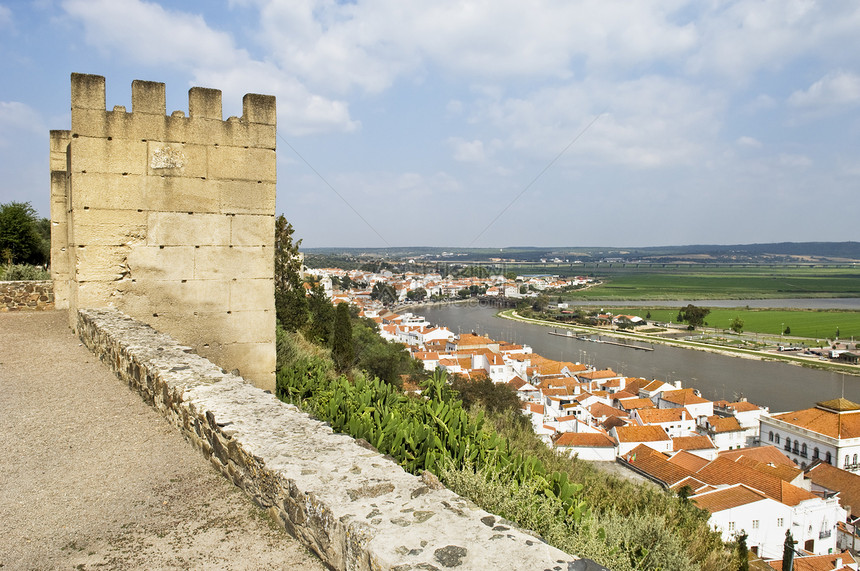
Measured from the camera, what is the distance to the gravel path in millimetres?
2541

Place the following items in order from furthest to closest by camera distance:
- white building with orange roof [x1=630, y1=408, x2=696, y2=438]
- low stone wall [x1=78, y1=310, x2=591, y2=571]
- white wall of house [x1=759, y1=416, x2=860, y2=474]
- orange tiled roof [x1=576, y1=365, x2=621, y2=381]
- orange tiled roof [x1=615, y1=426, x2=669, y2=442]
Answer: orange tiled roof [x1=576, y1=365, x2=621, y2=381] → white building with orange roof [x1=630, y1=408, x2=696, y2=438] → white wall of house [x1=759, y1=416, x2=860, y2=474] → orange tiled roof [x1=615, y1=426, x2=669, y2=442] → low stone wall [x1=78, y1=310, x2=591, y2=571]

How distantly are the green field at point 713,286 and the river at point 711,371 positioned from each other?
146 ft

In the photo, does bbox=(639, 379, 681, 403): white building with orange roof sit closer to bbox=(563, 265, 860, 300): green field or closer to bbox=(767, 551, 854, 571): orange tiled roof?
bbox=(767, 551, 854, 571): orange tiled roof

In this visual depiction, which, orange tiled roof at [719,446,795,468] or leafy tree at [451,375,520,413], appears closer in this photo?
leafy tree at [451,375,520,413]

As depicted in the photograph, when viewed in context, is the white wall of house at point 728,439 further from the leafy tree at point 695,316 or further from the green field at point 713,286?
the green field at point 713,286

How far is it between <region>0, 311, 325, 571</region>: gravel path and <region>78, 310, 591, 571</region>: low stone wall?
0.13 meters

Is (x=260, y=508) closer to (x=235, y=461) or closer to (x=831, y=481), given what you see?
(x=235, y=461)

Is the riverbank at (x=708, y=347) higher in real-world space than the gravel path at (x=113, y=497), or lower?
lower

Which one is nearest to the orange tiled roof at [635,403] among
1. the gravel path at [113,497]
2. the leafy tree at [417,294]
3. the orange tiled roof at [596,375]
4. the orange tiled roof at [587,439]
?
the orange tiled roof at [596,375]

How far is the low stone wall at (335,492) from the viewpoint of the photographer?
207 cm

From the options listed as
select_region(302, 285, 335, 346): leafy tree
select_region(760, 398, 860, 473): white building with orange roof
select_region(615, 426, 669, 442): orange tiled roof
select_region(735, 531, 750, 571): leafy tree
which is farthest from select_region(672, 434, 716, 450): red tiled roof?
select_region(735, 531, 750, 571): leafy tree

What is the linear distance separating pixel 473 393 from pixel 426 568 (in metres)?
24.9

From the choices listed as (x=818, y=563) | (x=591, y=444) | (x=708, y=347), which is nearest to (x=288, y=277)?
(x=818, y=563)

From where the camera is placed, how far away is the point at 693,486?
2136 cm
